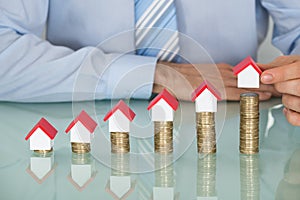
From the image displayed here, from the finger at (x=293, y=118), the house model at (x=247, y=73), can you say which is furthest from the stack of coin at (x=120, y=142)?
the finger at (x=293, y=118)

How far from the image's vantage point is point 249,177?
93 centimetres

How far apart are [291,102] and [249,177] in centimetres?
38

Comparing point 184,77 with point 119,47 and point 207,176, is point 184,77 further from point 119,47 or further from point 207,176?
point 207,176

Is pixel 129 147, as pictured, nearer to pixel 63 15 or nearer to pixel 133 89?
pixel 133 89

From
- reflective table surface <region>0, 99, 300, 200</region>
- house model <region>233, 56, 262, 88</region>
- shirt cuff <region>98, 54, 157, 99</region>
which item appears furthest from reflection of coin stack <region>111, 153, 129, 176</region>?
house model <region>233, 56, 262, 88</region>

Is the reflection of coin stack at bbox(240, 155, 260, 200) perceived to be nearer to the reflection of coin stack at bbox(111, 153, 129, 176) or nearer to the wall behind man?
the reflection of coin stack at bbox(111, 153, 129, 176)

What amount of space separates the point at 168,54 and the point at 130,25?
0.45 m

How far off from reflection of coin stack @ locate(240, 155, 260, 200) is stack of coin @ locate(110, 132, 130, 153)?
0.18 metres

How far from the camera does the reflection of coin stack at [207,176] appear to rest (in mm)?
871

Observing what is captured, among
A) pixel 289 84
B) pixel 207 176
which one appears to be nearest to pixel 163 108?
pixel 207 176

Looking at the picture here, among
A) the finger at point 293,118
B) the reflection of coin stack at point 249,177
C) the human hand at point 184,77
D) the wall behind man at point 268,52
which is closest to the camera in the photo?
the reflection of coin stack at point 249,177

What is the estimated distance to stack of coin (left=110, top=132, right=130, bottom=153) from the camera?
1.03m

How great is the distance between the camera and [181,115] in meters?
1.09

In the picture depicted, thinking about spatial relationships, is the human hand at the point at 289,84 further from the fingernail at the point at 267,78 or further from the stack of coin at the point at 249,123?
the stack of coin at the point at 249,123
